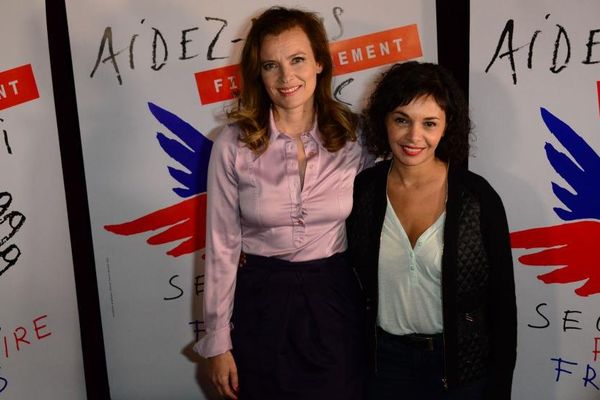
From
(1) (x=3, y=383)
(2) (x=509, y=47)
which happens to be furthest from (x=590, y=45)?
(1) (x=3, y=383)

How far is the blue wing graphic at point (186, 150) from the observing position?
5.93ft

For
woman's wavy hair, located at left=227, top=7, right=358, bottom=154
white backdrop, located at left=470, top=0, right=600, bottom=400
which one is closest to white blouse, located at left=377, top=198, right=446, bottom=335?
woman's wavy hair, located at left=227, top=7, right=358, bottom=154

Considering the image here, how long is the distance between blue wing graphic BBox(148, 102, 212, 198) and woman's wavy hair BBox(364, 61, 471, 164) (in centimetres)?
61

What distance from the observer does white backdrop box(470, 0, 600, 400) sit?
165 cm

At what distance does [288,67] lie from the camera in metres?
1.34

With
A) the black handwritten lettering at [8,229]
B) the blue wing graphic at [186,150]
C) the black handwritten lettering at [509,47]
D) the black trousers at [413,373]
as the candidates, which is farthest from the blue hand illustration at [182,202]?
the black handwritten lettering at [509,47]

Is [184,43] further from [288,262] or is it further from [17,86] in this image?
[288,262]

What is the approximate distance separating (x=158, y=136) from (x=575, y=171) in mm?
1224

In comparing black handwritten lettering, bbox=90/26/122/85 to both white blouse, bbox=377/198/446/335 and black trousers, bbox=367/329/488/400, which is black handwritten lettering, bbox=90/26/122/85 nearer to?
white blouse, bbox=377/198/446/335

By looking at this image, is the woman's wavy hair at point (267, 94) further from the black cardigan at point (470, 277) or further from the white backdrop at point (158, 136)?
the white backdrop at point (158, 136)

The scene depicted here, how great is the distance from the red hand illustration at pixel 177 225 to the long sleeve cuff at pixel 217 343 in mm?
526

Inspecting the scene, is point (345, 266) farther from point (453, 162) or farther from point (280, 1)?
point (280, 1)

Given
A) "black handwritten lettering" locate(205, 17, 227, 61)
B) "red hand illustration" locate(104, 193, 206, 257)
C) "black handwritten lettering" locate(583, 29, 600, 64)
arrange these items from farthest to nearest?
"red hand illustration" locate(104, 193, 206, 257) → "black handwritten lettering" locate(205, 17, 227, 61) → "black handwritten lettering" locate(583, 29, 600, 64)

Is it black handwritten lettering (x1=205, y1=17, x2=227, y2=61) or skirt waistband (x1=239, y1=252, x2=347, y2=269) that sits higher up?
black handwritten lettering (x1=205, y1=17, x2=227, y2=61)
